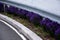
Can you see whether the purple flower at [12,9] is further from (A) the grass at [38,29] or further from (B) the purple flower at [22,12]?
(A) the grass at [38,29]

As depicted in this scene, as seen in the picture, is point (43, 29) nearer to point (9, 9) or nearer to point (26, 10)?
point (26, 10)

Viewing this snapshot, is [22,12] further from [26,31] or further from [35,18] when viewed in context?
[26,31]

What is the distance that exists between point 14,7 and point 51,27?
18.8 feet

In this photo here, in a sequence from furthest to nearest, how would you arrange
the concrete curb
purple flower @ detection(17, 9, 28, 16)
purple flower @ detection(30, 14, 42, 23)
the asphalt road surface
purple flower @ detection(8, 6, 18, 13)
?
purple flower @ detection(8, 6, 18, 13) → purple flower @ detection(17, 9, 28, 16) → purple flower @ detection(30, 14, 42, 23) → the asphalt road surface → the concrete curb

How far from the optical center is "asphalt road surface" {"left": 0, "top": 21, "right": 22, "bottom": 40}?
882 centimetres

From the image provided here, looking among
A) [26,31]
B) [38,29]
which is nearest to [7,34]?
[26,31]

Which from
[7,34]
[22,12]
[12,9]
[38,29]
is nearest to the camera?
[7,34]

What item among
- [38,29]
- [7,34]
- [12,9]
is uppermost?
[12,9]

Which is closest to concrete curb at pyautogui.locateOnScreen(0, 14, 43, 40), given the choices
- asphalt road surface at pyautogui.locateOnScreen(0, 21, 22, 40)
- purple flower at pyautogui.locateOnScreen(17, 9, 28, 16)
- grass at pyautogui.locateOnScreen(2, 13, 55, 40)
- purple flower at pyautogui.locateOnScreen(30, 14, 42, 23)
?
asphalt road surface at pyautogui.locateOnScreen(0, 21, 22, 40)

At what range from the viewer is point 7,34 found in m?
9.45

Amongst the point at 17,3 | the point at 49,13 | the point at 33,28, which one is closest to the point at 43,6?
the point at 49,13

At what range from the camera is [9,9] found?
14.3m

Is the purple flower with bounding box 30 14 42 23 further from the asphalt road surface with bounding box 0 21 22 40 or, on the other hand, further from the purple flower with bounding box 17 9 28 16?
the asphalt road surface with bounding box 0 21 22 40

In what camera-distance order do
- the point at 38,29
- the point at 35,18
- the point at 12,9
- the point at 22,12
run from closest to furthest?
the point at 38,29 < the point at 35,18 < the point at 22,12 < the point at 12,9
